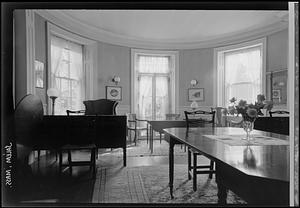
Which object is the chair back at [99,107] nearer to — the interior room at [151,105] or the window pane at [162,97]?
the interior room at [151,105]

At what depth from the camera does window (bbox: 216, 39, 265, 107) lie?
21.4 ft

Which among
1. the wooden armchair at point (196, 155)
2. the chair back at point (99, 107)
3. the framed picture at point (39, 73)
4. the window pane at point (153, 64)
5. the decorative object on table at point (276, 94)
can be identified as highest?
the window pane at point (153, 64)

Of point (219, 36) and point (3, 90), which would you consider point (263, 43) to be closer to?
point (219, 36)

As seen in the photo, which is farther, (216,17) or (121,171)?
(216,17)

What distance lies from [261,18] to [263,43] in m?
0.84

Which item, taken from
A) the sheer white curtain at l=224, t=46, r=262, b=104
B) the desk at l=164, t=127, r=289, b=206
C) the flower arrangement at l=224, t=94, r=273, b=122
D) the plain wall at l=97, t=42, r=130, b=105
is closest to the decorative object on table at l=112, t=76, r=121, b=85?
the plain wall at l=97, t=42, r=130, b=105

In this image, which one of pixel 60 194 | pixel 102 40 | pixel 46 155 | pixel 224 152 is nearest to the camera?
pixel 224 152

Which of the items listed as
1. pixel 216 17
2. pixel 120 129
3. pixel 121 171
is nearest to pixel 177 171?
pixel 121 171

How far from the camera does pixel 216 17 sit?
5562mm

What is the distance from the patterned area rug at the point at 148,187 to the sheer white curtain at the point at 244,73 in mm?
3738

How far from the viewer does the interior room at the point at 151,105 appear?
4.73 feet

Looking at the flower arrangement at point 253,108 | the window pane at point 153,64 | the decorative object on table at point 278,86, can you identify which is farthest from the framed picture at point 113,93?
the flower arrangement at point 253,108

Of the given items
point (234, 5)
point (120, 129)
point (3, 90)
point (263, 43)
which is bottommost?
point (120, 129)

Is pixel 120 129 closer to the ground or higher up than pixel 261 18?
closer to the ground
